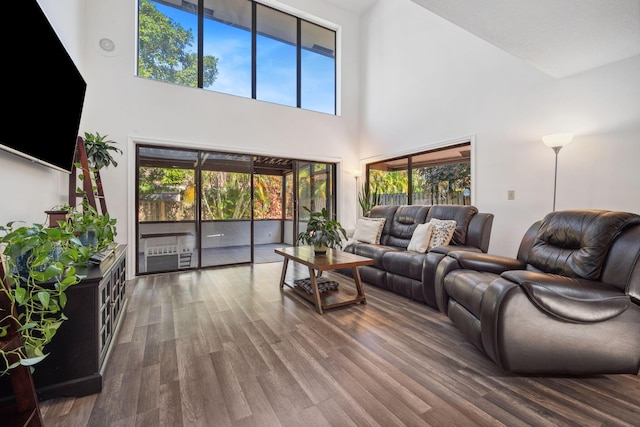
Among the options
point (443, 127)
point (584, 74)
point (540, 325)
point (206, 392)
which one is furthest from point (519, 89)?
point (206, 392)

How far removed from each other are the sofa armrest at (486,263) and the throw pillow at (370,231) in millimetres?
1776

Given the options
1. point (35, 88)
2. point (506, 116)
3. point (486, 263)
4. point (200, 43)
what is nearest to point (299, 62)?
point (200, 43)

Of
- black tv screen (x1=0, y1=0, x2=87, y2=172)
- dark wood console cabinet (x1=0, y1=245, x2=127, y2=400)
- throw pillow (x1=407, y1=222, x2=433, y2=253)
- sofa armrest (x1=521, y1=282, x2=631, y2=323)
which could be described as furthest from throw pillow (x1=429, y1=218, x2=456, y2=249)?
black tv screen (x1=0, y1=0, x2=87, y2=172)

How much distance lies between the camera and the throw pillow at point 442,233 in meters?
3.17

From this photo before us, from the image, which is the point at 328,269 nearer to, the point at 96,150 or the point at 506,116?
the point at 506,116

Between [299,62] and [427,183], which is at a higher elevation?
[299,62]

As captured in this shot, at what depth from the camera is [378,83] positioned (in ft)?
18.2

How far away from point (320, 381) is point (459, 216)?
2.60 meters

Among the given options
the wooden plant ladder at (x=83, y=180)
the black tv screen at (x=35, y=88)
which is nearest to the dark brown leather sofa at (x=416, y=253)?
the black tv screen at (x=35, y=88)

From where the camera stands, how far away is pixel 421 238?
3.32 meters

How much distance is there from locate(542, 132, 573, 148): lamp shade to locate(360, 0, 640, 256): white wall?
302 mm

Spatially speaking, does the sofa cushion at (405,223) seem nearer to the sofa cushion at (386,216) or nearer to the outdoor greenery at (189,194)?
the sofa cushion at (386,216)

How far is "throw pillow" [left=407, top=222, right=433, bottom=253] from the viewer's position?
128 inches

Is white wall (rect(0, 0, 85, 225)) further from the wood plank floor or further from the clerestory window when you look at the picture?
the wood plank floor
